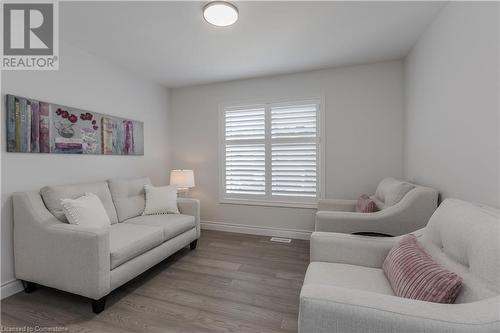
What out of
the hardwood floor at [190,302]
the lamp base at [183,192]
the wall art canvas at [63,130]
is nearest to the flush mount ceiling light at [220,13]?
the wall art canvas at [63,130]

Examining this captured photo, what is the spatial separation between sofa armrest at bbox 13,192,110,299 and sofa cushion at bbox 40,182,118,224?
52 millimetres

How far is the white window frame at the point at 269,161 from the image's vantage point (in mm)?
3385

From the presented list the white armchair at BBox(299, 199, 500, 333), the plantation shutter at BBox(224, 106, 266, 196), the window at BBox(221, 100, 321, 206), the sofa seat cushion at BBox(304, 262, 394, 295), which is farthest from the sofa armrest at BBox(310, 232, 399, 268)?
the plantation shutter at BBox(224, 106, 266, 196)

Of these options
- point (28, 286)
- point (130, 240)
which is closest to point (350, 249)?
point (130, 240)

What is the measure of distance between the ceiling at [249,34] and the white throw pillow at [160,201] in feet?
5.54

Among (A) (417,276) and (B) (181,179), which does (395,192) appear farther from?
(B) (181,179)

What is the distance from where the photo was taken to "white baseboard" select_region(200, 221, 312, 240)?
11.5ft

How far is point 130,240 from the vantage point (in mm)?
2090

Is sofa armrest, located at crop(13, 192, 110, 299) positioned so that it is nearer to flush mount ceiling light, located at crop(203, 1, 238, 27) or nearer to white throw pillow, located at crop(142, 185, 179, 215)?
white throw pillow, located at crop(142, 185, 179, 215)

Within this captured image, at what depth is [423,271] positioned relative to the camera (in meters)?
1.13

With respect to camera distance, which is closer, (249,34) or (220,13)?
(220,13)

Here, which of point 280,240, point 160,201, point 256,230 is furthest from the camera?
point 256,230

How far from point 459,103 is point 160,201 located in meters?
3.16

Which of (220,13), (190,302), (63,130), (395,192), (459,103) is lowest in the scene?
(190,302)
